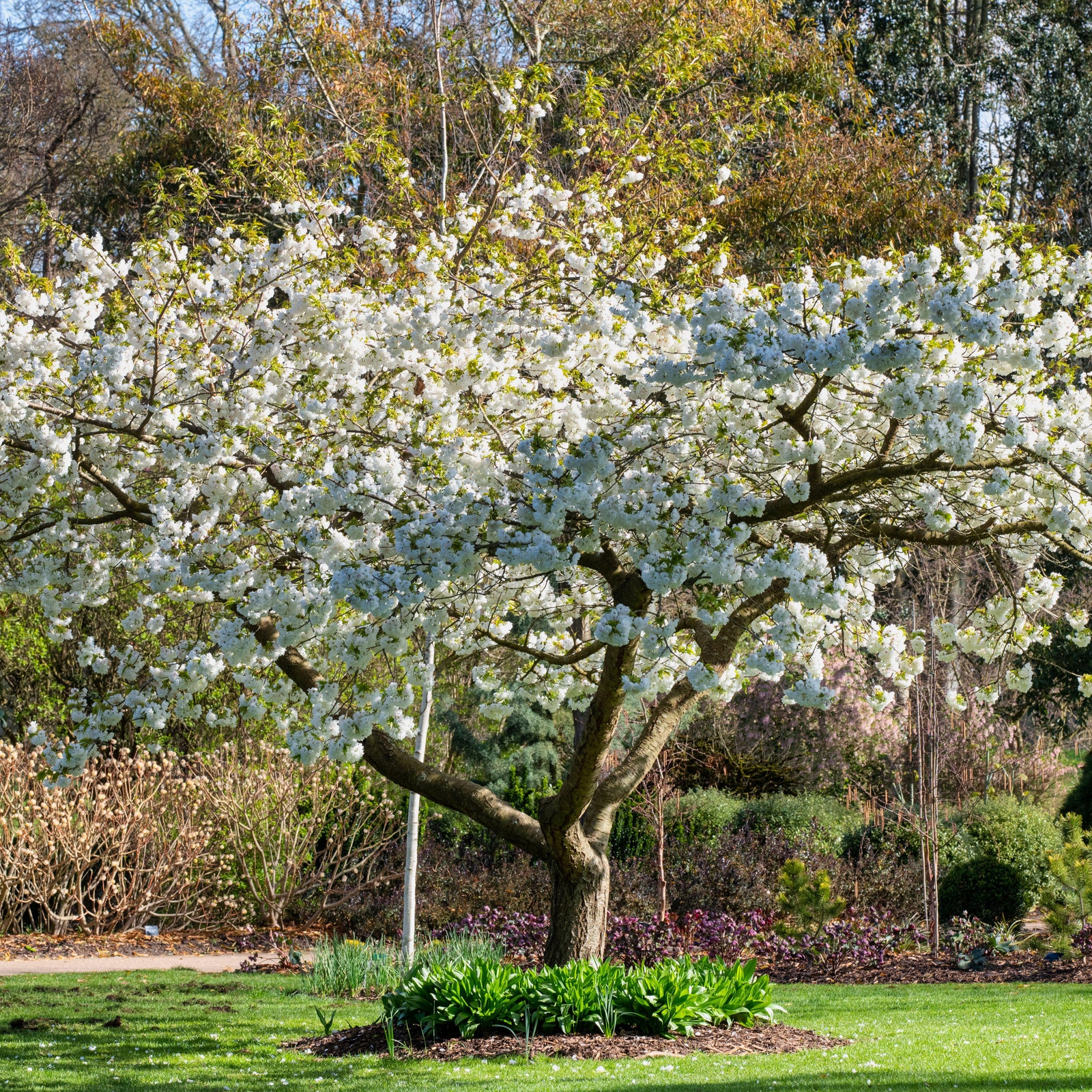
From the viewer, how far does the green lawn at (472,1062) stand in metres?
5.09

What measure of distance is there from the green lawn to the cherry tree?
113 cm

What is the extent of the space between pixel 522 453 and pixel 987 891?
7974mm

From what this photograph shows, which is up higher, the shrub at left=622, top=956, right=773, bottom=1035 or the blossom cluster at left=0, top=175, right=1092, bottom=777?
the blossom cluster at left=0, top=175, right=1092, bottom=777

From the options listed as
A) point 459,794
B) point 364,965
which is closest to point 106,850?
→ point 364,965

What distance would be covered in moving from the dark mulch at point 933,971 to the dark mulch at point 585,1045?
9.46 feet

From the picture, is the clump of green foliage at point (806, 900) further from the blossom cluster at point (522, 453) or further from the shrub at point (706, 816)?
the blossom cluster at point (522, 453)

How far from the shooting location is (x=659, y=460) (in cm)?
446

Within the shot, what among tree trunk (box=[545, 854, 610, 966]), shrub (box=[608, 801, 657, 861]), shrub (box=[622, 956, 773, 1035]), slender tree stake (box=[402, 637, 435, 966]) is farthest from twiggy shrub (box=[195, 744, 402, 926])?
shrub (box=[622, 956, 773, 1035])

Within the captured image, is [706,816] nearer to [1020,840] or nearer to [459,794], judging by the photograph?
[1020,840]

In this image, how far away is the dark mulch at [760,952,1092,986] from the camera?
28.1 feet

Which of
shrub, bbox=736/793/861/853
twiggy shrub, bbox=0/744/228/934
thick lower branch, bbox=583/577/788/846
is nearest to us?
thick lower branch, bbox=583/577/788/846

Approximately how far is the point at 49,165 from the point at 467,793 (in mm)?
14477

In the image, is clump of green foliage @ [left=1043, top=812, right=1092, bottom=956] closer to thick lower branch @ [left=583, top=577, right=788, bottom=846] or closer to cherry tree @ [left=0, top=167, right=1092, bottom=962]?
cherry tree @ [left=0, top=167, right=1092, bottom=962]

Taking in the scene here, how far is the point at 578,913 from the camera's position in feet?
19.7
